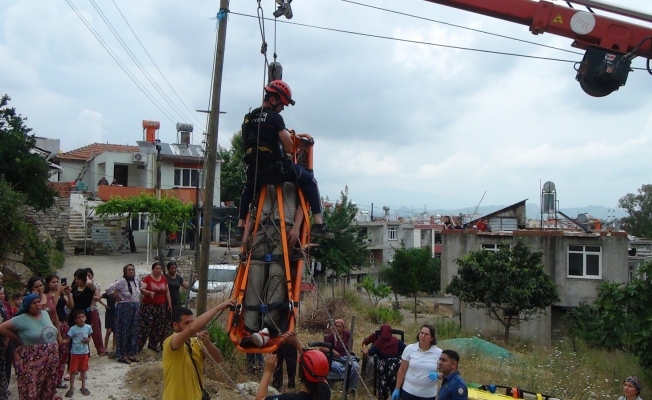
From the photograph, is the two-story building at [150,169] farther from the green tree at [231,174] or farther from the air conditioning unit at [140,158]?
the green tree at [231,174]

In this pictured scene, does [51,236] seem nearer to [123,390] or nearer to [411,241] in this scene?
[123,390]

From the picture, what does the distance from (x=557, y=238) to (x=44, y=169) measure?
2139 cm

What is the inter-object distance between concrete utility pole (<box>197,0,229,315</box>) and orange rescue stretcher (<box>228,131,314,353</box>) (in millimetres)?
2073

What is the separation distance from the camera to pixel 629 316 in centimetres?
1383

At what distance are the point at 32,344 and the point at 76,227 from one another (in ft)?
87.9

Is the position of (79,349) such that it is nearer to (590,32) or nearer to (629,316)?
(590,32)

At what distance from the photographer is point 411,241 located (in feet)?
228

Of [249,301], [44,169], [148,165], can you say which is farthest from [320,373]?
[148,165]

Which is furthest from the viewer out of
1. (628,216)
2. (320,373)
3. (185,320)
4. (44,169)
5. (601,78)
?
(628,216)

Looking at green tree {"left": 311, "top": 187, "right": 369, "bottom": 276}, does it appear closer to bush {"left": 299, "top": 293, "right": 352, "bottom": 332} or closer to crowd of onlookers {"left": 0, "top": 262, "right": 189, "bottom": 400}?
bush {"left": 299, "top": 293, "right": 352, "bottom": 332}

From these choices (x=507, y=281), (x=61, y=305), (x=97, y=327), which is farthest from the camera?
(x=507, y=281)

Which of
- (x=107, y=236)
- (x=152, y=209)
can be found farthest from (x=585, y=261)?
(x=107, y=236)

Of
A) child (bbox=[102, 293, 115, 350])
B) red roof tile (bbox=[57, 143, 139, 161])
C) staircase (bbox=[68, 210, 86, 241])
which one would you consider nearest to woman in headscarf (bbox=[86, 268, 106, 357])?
child (bbox=[102, 293, 115, 350])

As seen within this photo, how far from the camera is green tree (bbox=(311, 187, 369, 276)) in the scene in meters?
33.8
